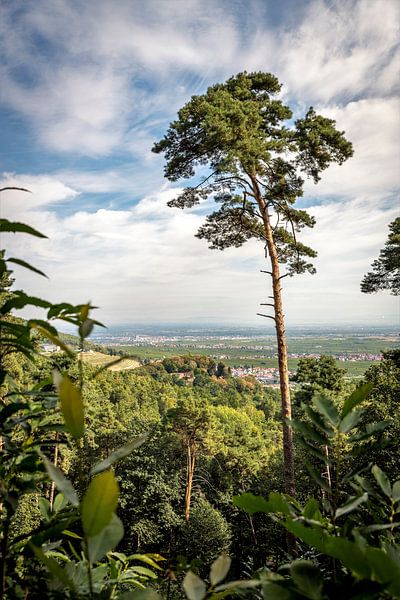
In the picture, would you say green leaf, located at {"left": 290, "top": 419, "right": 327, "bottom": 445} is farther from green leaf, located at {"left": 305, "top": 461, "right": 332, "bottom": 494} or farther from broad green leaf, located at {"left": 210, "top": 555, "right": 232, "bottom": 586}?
broad green leaf, located at {"left": 210, "top": 555, "right": 232, "bottom": 586}

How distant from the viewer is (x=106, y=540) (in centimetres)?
39

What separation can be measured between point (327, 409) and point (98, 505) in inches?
18.7

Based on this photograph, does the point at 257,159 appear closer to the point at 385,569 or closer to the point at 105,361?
the point at 385,569

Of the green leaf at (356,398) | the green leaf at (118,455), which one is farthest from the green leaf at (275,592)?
the green leaf at (356,398)

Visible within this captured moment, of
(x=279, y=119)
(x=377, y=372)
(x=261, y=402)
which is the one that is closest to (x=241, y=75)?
(x=279, y=119)

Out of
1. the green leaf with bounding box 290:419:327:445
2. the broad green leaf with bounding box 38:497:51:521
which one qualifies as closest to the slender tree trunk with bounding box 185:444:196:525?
the broad green leaf with bounding box 38:497:51:521

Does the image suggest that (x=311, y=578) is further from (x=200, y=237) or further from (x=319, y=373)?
(x=319, y=373)

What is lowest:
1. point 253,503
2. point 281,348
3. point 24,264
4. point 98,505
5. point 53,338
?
point 281,348

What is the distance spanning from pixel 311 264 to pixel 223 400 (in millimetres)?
48833

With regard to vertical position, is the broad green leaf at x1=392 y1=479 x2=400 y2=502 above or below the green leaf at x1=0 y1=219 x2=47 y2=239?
below

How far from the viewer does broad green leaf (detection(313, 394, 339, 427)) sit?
0.68 m

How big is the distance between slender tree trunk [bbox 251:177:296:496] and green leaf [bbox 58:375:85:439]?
23.2 ft

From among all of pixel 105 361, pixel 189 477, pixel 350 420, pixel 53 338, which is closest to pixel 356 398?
pixel 350 420

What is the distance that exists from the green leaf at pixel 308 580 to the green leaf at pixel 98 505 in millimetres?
213
